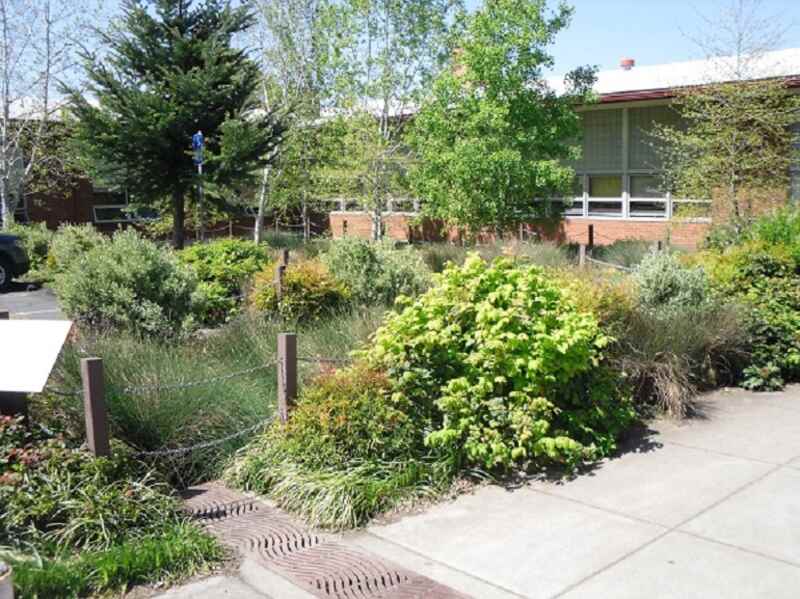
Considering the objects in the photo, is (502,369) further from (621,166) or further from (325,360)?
(621,166)

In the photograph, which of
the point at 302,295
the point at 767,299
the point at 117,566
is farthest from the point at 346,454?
the point at 767,299

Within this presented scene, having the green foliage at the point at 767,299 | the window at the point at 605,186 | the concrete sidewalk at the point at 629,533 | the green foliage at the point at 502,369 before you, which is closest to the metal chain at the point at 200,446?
the green foliage at the point at 502,369

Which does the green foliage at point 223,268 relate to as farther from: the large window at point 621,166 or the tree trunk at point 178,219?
the large window at point 621,166

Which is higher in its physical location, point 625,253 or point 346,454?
point 625,253

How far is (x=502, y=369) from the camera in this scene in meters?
6.49

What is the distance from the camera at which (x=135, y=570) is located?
4711mm

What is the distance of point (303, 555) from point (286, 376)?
65.6 inches

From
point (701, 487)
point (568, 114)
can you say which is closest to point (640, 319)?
point (701, 487)

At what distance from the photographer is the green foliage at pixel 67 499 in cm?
496

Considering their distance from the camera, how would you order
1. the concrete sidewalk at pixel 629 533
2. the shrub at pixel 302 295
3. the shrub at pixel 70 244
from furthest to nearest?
the shrub at pixel 70 244 → the shrub at pixel 302 295 → the concrete sidewalk at pixel 629 533

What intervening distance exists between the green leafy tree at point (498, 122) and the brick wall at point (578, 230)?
2129 mm

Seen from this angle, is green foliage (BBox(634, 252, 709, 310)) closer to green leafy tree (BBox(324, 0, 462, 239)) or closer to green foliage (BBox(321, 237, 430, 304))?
green foliage (BBox(321, 237, 430, 304))

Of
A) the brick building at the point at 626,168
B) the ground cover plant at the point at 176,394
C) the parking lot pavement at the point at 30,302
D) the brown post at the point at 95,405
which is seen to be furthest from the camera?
the brick building at the point at 626,168

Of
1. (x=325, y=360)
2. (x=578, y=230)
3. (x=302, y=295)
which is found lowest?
(x=325, y=360)
